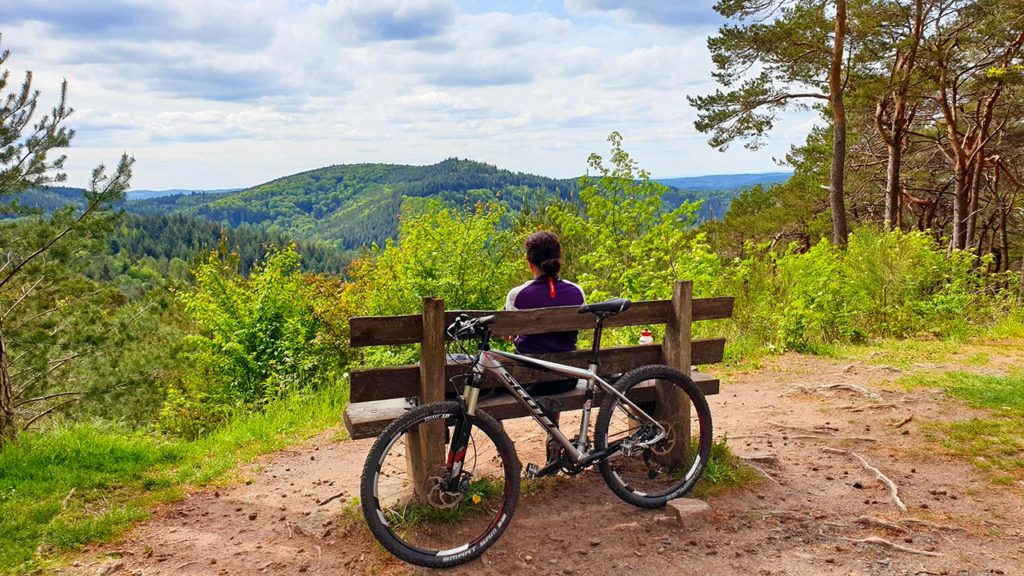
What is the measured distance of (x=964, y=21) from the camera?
704 inches

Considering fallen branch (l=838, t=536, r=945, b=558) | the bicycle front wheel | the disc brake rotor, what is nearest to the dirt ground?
fallen branch (l=838, t=536, r=945, b=558)

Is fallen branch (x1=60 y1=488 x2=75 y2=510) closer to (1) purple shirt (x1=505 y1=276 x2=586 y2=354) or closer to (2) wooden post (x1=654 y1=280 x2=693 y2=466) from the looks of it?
(1) purple shirt (x1=505 y1=276 x2=586 y2=354)

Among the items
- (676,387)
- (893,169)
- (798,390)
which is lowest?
(798,390)

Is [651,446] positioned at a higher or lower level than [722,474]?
higher

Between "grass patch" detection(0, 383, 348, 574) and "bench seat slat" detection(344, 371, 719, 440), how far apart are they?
5.89 ft

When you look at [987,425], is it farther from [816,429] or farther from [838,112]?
[838,112]

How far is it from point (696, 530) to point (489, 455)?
53.7 inches

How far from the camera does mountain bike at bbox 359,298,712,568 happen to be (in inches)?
144

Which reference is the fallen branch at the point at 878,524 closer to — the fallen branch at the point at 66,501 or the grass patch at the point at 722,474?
the grass patch at the point at 722,474

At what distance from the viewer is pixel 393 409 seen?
416 cm

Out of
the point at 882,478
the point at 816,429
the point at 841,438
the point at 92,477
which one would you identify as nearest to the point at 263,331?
the point at 92,477

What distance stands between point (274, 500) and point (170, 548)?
0.91 meters

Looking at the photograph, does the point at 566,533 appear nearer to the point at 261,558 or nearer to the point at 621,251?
the point at 261,558

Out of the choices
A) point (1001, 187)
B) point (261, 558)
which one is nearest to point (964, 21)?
point (1001, 187)
